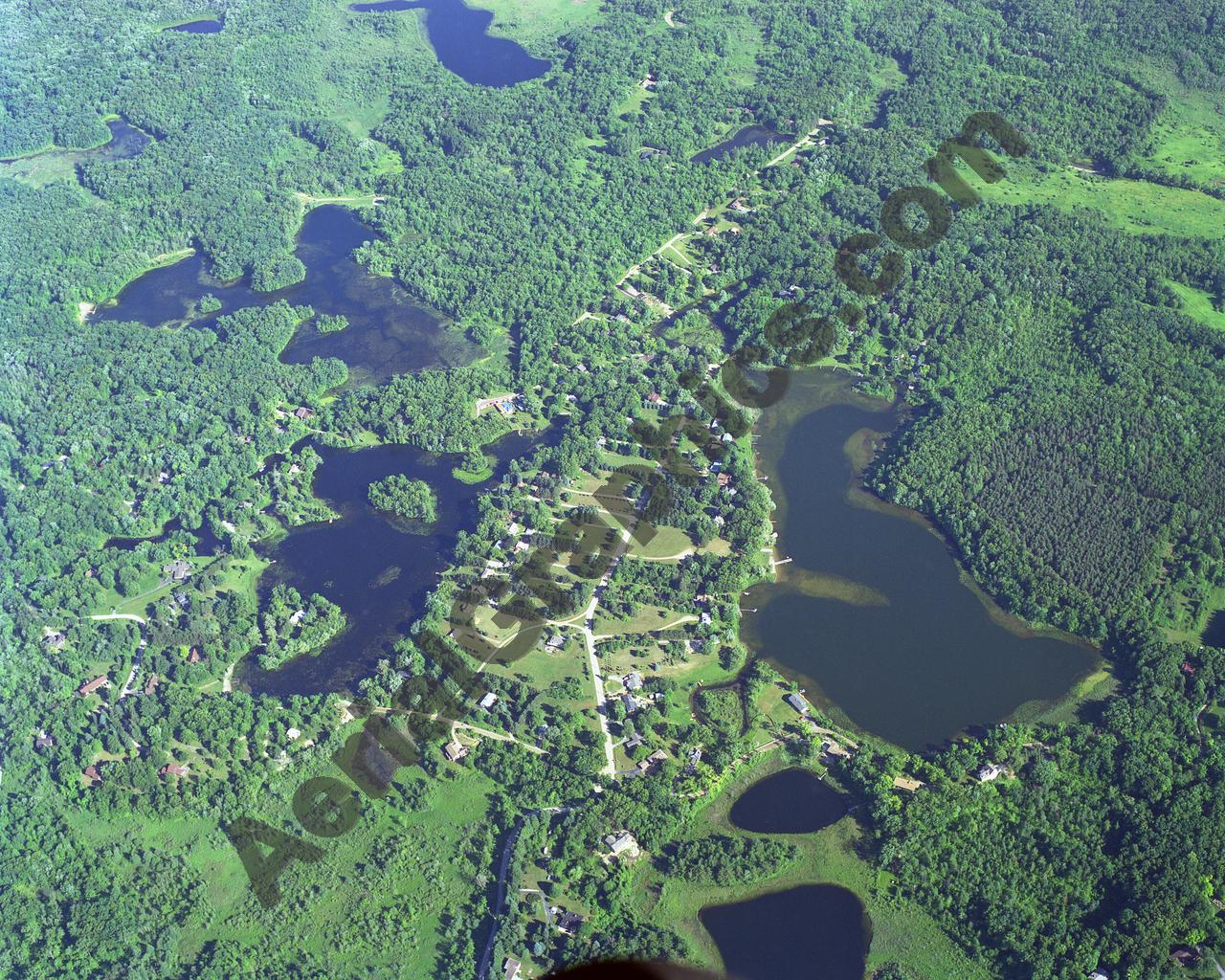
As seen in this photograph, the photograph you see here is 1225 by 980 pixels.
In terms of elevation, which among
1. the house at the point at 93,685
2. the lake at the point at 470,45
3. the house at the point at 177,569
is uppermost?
the lake at the point at 470,45

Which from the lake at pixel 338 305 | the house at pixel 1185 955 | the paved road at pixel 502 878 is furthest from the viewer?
the lake at pixel 338 305

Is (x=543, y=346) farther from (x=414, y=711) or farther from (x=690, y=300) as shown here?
(x=414, y=711)

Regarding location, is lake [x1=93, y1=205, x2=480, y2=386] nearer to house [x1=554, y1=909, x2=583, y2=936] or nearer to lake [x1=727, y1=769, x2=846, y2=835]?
lake [x1=727, y1=769, x2=846, y2=835]

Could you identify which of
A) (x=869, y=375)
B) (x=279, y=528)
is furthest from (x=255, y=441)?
(x=869, y=375)

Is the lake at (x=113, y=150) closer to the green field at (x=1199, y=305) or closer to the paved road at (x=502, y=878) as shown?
the paved road at (x=502, y=878)

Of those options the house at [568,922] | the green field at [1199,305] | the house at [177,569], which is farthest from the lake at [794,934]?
the green field at [1199,305]
